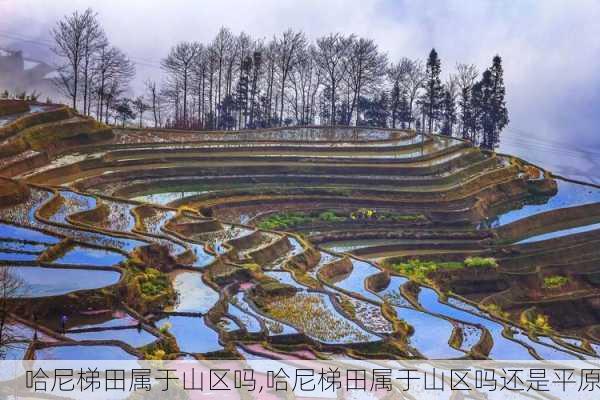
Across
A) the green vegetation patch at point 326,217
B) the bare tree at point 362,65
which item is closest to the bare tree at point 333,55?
the bare tree at point 362,65

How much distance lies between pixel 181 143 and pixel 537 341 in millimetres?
28538

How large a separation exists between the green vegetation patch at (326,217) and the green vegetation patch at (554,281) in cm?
719

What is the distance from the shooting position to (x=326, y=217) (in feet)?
133

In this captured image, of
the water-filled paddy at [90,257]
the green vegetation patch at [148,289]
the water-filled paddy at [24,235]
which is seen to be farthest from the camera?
the water-filled paddy at [24,235]

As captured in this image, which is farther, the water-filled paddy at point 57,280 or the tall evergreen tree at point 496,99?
the tall evergreen tree at point 496,99

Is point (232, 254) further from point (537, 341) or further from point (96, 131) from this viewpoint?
point (96, 131)

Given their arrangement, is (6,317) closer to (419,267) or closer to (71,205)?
(71,205)

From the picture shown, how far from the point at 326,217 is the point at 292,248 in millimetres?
6952

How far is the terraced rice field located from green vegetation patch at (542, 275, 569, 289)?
124 millimetres

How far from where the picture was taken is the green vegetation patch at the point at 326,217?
3941 cm

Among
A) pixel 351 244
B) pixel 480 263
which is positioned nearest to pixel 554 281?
pixel 480 263

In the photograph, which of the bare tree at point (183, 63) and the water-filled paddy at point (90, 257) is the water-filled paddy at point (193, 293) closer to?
the water-filled paddy at point (90, 257)

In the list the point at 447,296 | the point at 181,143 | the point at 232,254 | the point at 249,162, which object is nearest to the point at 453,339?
the point at 447,296

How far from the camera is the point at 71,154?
44.2 meters
